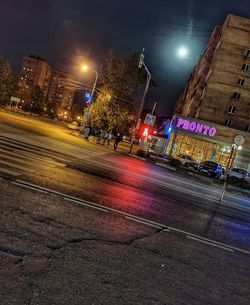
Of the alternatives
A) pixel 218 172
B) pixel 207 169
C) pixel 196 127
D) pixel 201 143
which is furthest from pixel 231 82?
pixel 207 169

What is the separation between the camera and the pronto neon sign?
164 feet

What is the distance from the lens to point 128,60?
50.6 m

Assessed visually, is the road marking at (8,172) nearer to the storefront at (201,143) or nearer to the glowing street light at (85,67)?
the glowing street light at (85,67)

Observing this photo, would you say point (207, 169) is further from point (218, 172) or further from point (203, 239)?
point (203, 239)

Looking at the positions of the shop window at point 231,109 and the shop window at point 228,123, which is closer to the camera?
the shop window at point 228,123

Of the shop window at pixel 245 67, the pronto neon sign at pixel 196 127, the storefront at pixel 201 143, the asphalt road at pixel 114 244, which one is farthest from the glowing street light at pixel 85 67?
the asphalt road at pixel 114 244

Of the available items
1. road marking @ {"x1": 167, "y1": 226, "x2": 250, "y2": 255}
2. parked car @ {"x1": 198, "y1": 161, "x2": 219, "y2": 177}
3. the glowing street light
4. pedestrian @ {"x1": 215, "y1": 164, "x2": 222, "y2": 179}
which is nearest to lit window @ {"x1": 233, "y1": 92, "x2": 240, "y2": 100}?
pedestrian @ {"x1": 215, "y1": 164, "x2": 222, "y2": 179}

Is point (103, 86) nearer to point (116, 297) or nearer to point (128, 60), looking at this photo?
point (128, 60)

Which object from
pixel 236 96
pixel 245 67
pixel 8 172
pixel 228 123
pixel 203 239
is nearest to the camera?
pixel 203 239

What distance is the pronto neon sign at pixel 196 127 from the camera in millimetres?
49875

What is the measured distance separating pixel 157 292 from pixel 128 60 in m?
47.7

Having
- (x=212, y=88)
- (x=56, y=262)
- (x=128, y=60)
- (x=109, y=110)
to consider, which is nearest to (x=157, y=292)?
(x=56, y=262)

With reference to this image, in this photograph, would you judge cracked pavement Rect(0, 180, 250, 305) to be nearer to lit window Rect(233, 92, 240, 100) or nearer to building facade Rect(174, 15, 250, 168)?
building facade Rect(174, 15, 250, 168)

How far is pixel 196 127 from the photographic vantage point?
4997 cm
